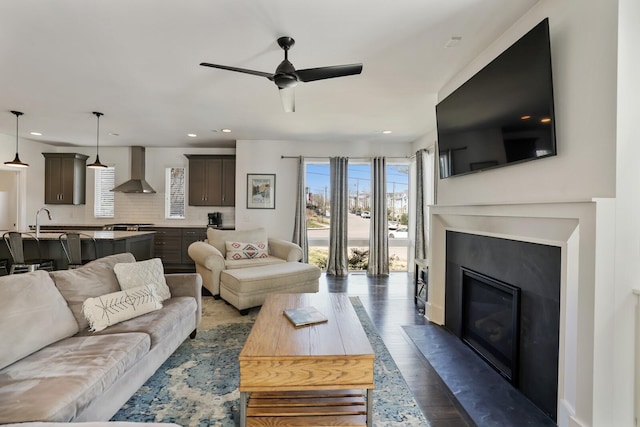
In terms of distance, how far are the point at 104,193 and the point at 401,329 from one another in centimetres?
690

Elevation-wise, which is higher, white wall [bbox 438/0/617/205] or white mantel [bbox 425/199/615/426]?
white wall [bbox 438/0/617/205]

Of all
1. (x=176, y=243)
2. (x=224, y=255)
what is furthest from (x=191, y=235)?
(x=224, y=255)

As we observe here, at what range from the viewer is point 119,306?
2.19m

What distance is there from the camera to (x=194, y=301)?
8.96ft

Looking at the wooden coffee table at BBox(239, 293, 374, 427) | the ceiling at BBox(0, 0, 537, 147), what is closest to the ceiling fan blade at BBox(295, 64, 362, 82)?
the ceiling at BBox(0, 0, 537, 147)

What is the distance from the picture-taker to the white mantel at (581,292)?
1447 mm

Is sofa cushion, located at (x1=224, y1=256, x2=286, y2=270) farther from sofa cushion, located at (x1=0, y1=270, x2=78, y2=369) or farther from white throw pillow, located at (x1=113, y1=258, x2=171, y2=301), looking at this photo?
sofa cushion, located at (x1=0, y1=270, x2=78, y2=369)

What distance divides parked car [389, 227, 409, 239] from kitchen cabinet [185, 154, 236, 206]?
3399 millimetres

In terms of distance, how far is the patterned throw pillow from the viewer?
15.0 feet

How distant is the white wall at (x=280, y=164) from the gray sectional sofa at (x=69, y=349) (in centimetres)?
362

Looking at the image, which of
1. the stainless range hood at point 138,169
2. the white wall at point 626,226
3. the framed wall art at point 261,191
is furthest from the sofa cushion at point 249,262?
the white wall at point 626,226

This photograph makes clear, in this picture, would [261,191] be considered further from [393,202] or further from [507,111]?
[507,111]

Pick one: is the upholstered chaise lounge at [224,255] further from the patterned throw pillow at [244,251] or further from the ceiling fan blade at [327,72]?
the ceiling fan blade at [327,72]

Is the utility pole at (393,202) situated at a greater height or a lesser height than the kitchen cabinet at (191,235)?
greater
